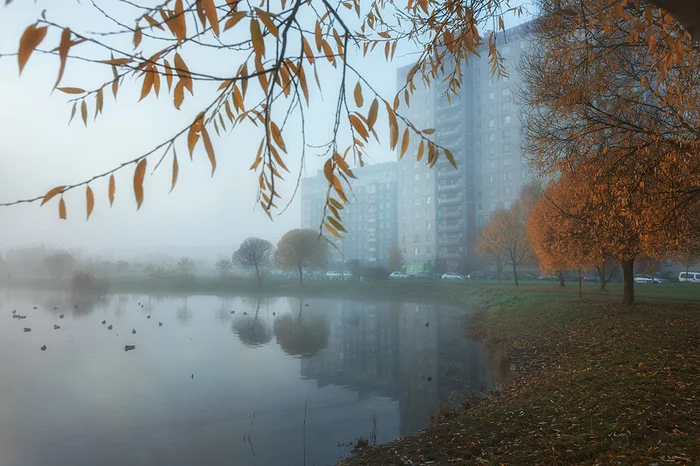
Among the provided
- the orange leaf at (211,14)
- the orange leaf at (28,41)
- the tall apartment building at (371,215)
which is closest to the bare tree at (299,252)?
the tall apartment building at (371,215)

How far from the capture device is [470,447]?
6.69 m

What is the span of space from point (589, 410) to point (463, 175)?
194 feet

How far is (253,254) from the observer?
6259cm

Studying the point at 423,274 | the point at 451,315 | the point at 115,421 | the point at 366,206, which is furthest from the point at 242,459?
the point at 366,206

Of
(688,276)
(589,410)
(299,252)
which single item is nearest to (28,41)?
(589,410)

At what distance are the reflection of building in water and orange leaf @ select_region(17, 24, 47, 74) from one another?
1019 cm

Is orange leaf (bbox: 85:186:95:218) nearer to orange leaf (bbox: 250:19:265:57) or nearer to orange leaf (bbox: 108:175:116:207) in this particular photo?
orange leaf (bbox: 108:175:116:207)

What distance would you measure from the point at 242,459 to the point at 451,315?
2364 centimetres

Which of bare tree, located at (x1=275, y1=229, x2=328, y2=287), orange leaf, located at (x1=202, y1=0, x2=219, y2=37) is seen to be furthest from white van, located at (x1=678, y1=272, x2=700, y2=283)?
orange leaf, located at (x1=202, y1=0, x2=219, y2=37)

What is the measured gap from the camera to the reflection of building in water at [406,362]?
12.9 metres

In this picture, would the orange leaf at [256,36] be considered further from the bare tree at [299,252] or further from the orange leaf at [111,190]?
the bare tree at [299,252]

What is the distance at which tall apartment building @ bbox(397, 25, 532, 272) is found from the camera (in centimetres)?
6081

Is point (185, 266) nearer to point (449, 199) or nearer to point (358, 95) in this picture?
point (449, 199)

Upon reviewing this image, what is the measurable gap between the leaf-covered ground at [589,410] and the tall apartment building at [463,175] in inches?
1907
